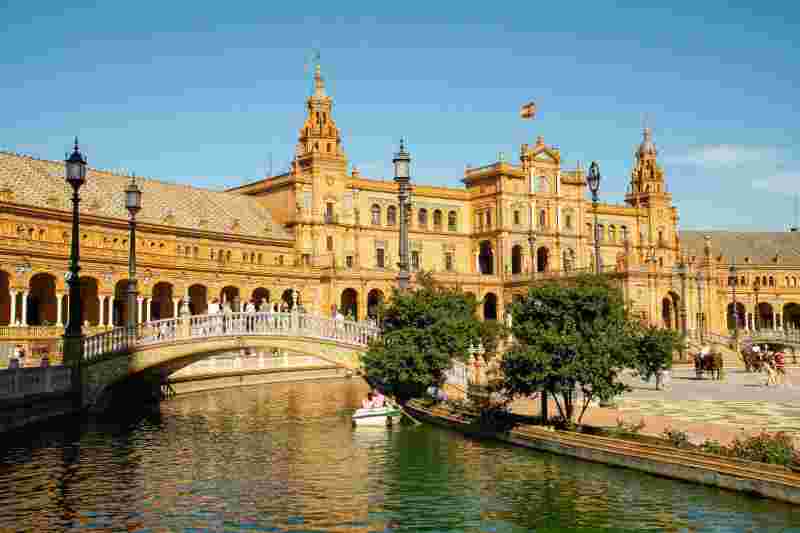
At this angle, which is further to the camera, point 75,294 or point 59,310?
point 59,310

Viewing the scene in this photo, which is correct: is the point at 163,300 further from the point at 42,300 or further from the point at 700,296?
the point at 700,296

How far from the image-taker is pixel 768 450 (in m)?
17.6

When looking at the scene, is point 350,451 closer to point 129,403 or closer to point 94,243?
point 129,403

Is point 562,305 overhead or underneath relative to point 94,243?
underneath

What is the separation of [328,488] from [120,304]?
155 feet

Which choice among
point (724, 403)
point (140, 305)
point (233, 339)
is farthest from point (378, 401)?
Result: point (140, 305)

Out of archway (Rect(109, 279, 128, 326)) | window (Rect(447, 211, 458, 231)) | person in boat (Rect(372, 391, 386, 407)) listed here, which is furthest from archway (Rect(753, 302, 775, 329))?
person in boat (Rect(372, 391, 386, 407))

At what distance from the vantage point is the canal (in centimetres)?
1697

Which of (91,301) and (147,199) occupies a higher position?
(147,199)

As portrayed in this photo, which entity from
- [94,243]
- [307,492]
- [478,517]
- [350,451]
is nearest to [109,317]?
[94,243]

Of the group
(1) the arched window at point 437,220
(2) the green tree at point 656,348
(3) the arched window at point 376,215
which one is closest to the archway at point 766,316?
(1) the arched window at point 437,220

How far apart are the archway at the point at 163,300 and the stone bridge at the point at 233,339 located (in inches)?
1290

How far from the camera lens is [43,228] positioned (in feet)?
190

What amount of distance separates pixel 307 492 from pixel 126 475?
5134 millimetres
